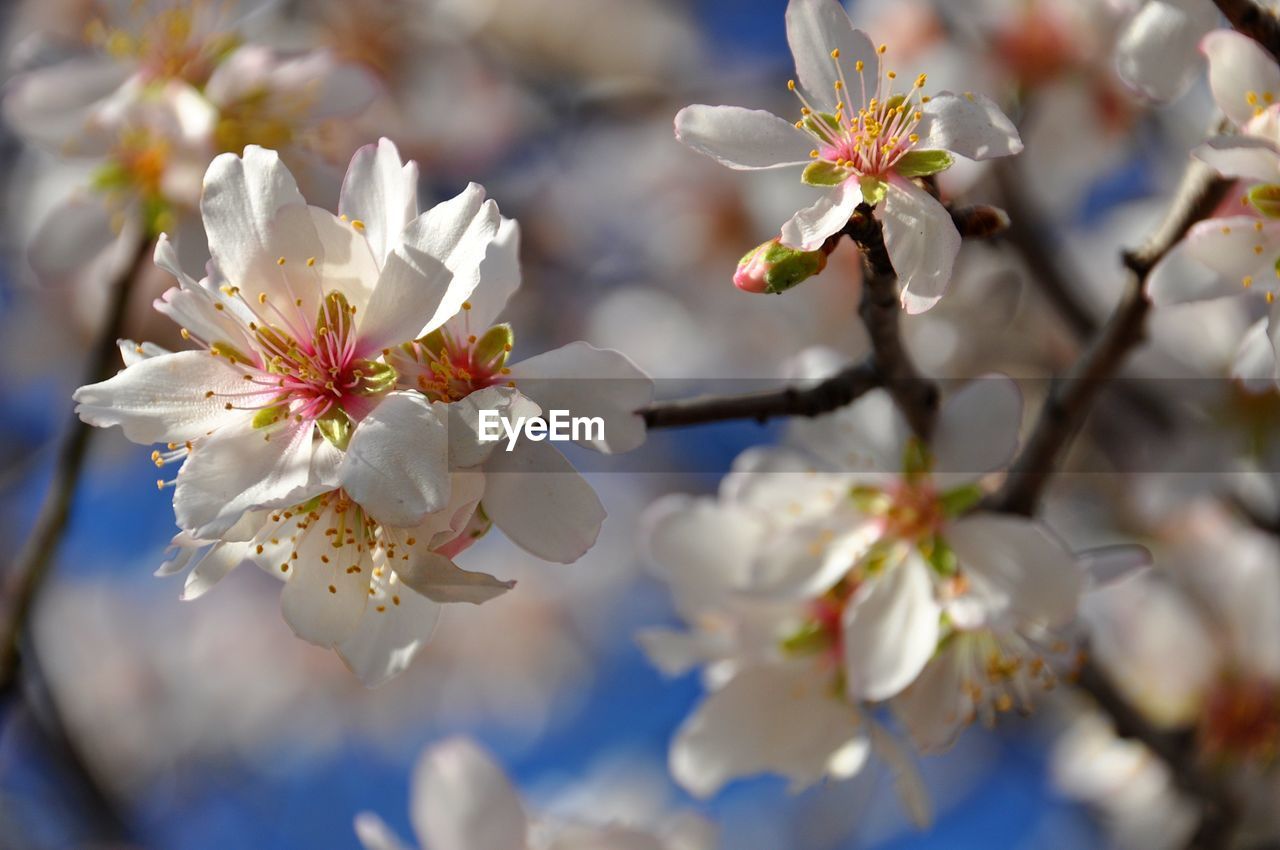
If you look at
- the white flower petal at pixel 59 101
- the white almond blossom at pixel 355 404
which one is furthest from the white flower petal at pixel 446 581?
the white flower petal at pixel 59 101

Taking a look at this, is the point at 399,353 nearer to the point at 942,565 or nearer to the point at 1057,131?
the point at 942,565

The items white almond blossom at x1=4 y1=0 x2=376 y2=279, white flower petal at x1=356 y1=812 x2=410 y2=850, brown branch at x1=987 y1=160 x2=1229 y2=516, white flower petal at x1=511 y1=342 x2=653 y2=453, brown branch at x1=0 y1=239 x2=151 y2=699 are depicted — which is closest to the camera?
white flower petal at x1=511 y1=342 x2=653 y2=453

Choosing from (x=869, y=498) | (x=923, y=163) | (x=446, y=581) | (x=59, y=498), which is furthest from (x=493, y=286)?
(x=59, y=498)

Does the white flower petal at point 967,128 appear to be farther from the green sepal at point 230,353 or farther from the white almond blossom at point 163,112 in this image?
the white almond blossom at point 163,112

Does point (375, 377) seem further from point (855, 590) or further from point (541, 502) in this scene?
point (855, 590)

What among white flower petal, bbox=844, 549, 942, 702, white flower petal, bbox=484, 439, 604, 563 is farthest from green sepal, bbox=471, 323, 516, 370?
white flower petal, bbox=844, 549, 942, 702

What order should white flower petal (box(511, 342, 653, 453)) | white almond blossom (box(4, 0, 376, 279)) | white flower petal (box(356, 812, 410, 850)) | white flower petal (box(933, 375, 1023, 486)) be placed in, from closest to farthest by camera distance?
white flower petal (box(511, 342, 653, 453)), white flower petal (box(933, 375, 1023, 486)), white flower petal (box(356, 812, 410, 850)), white almond blossom (box(4, 0, 376, 279))

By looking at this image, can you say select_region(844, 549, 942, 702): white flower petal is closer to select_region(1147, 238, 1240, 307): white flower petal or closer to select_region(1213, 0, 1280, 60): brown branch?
select_region(1147, 238, 1240, 307): white flower petal
